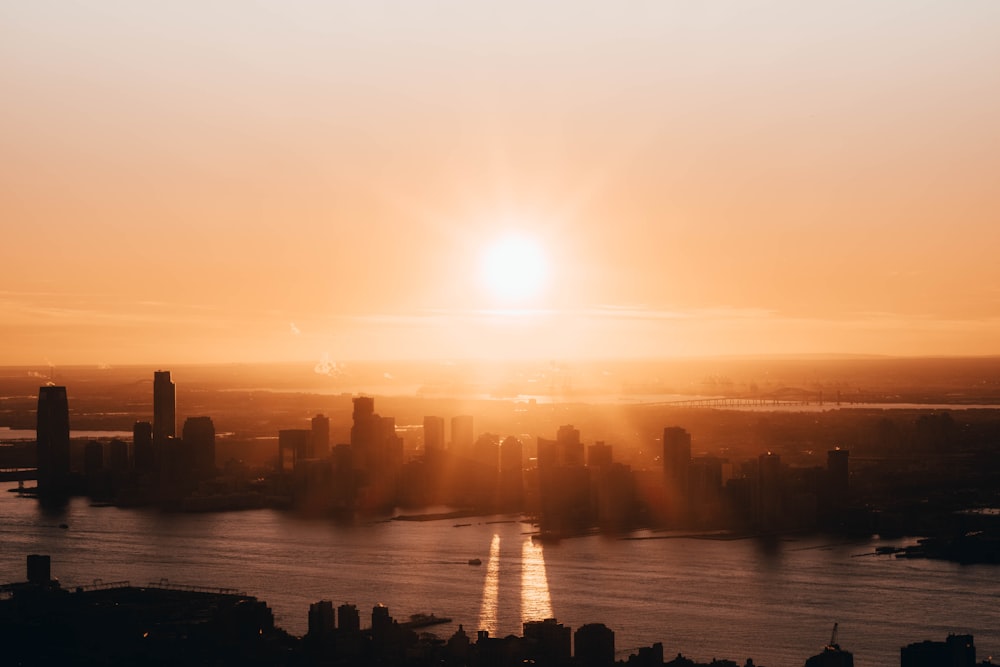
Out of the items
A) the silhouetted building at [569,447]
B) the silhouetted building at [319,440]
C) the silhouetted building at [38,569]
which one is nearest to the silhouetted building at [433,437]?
the silhouetted building at [319,440]

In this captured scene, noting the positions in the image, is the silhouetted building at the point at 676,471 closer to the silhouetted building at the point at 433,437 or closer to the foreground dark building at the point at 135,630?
the silhouetted building at the point at 433,437

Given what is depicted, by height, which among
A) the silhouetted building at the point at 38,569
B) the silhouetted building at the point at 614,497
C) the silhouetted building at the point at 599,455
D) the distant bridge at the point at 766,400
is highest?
the distant bridge at the point at 766,400

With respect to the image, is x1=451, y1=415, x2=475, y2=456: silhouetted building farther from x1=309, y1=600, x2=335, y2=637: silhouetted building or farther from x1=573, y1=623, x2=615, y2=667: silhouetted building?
x1=573, y1=623, x2=615, y2=667: silhouetted building

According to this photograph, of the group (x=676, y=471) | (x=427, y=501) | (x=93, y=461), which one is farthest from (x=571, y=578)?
(x=93, y=461)

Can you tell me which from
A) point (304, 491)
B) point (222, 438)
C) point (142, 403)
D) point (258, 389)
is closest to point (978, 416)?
point (222, 438)

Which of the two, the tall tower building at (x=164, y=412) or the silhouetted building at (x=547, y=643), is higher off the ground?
the tall tower building at (x=164, y=412)
